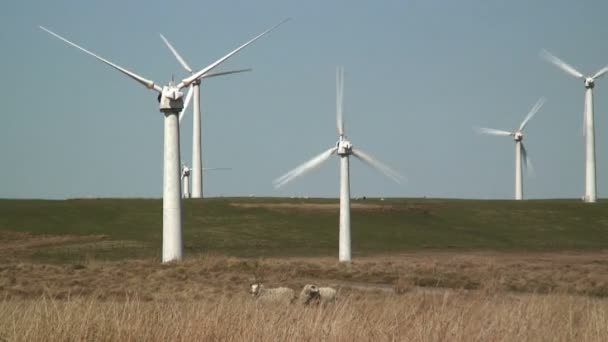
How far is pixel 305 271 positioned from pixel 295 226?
129 ft

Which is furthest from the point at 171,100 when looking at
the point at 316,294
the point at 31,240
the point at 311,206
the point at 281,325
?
the point at 311,206

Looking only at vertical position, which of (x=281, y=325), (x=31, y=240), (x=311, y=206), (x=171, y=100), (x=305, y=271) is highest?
(x=171, y=100)

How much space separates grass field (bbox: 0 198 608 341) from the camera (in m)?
13.8

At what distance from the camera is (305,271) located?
42.9m

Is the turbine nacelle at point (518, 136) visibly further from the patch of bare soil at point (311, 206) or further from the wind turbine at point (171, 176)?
the wind turbine at point (171, 176)

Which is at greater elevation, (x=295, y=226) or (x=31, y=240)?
(x=295, y=226)

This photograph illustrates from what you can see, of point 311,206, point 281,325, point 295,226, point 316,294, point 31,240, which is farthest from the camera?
point 311,206

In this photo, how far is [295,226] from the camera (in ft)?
270

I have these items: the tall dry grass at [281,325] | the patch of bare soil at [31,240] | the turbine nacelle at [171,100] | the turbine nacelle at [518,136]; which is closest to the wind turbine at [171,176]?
the turbine nacelle at [171,100]

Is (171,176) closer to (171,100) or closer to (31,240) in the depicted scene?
(171,100)

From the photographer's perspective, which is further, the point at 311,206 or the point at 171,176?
the point at 311,206

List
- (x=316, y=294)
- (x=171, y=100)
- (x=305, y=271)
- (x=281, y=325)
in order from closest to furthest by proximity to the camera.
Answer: (x=281, y=325) < (x=316, y=294) < (x=305, y=271) < (x=171, y=100)

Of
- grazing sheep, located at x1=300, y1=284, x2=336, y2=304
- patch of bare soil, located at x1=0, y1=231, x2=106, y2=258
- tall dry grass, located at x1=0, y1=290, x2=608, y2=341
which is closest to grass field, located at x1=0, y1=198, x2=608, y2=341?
tall dry grass, located at x1=0, y1=290, x2=608, y2=341

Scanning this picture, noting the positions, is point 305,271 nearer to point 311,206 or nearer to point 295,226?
point 295,226
